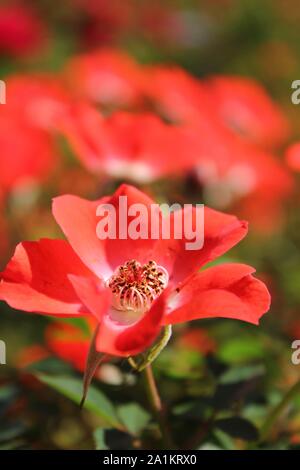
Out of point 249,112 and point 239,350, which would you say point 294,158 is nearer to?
point 239,350

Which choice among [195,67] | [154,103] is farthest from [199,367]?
[195,67]

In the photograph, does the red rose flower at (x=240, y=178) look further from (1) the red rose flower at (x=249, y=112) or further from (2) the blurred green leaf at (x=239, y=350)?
(2) the blurred green leaf at (x=239, y=350)

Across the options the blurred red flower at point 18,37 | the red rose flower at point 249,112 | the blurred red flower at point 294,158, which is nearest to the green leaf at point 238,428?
the blurred red flower at point 294,158

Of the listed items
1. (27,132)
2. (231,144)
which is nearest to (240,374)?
(231,144)

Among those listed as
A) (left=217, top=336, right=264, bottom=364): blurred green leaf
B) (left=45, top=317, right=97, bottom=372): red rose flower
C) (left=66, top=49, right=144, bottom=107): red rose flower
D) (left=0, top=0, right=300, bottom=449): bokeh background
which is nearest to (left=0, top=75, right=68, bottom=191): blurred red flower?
(left=0, top=0, right=300, bottom=449): bokeh background

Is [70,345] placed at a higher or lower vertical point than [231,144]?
lower

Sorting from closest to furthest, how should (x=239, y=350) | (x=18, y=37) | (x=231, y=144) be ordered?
(x=239, y=350) → (x=231, y=144) → (x=18, y=37)

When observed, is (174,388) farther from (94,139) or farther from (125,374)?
(94,139)
